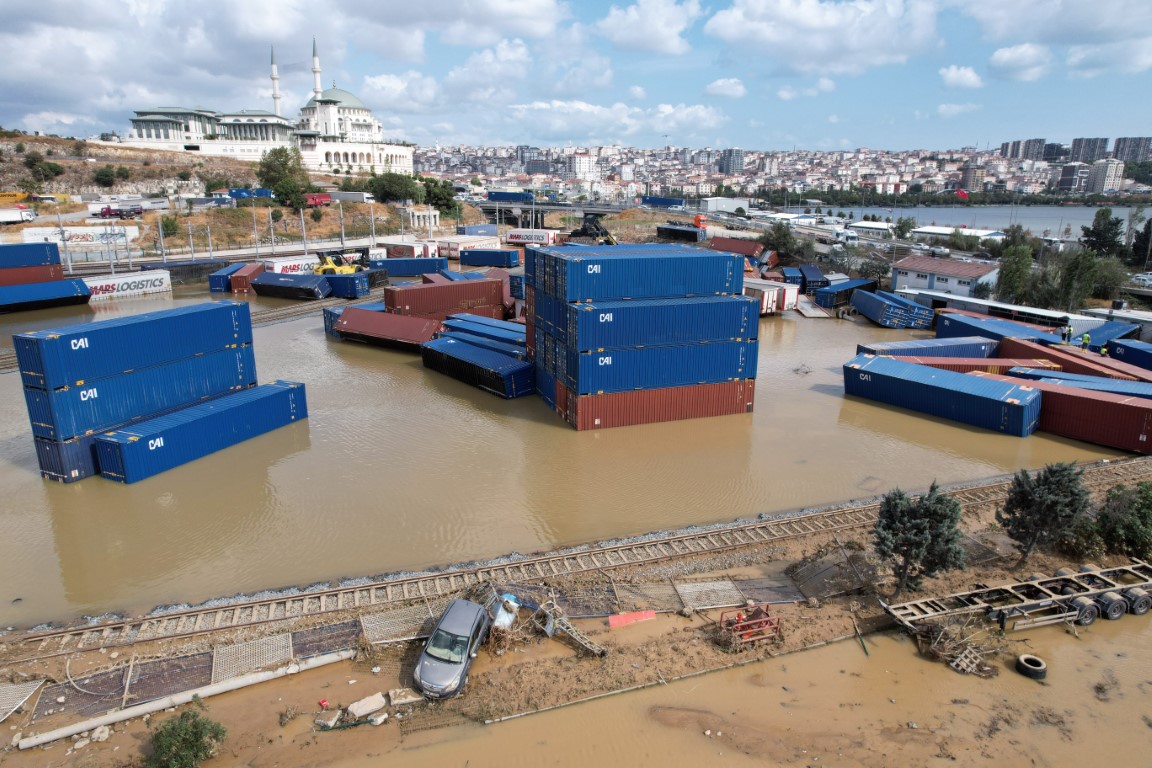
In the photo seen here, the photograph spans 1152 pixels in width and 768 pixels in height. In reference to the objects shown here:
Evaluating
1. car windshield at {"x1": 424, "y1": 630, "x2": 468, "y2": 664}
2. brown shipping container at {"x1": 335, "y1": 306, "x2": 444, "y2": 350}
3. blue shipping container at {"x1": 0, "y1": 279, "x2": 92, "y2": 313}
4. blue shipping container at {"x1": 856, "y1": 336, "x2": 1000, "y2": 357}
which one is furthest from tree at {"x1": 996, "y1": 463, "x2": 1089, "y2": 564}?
blue shipping container at {"x1": 0, "y1": 279, "x2": 92, "y2": 313}

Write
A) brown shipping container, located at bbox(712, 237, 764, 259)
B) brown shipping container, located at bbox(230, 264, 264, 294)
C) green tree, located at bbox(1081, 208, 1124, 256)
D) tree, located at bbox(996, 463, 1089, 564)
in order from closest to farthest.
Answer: tree, located at bbox(996, 463, 1089, 564)
brown shipping container, located at bbox(230, 264, 264, 294)
green tree, located at bbox(1081, 208, 1124, 256)
brown shipping container, located at bbox(712, 237, 764, 259)

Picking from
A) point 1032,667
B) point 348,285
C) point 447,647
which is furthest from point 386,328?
point 1032,667

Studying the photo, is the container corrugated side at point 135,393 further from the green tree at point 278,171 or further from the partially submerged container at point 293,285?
the green tree at point 278,171

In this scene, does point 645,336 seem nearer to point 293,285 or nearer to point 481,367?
point 481,367

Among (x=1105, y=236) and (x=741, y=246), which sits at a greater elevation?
(x=1105, y=236)

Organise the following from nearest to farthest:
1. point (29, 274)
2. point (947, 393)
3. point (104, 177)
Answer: point (947, 393) → point (29, 274) → point (104, 177)

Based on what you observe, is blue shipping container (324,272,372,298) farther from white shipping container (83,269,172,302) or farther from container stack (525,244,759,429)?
container stack (525,244,759,429)

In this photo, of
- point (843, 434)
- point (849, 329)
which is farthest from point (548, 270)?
point (849, 329)
